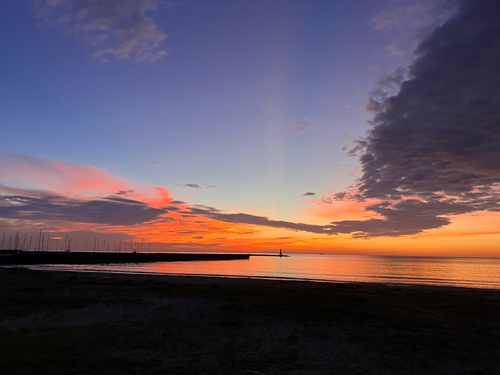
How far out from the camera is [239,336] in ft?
53.7

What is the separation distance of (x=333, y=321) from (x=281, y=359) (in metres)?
6.94

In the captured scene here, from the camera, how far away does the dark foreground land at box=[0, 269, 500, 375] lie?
1199 cm

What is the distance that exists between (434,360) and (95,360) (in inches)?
542

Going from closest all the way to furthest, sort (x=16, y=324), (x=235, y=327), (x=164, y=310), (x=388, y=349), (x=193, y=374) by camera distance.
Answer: (x=193, y=374), (x=388, y=349), (x=16, y=324), (x=235, y=327), (x=164, y=310)

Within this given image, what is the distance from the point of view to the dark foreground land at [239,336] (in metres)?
12.0

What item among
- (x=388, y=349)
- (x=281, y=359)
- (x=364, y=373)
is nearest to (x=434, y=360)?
(x=388, y=349)

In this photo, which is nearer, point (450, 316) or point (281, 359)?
point (281, 359)

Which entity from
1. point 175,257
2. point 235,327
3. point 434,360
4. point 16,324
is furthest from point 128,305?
point 175,257

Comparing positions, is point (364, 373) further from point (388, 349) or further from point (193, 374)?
point (193, 374)

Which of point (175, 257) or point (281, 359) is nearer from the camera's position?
point (281, 359)

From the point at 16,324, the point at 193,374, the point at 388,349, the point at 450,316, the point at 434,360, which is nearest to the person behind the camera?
the point at 193,374

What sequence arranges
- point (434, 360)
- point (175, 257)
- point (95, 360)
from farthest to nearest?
point (175, 257) < point (434, 360) < point (95, 360)

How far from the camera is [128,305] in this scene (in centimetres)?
2266

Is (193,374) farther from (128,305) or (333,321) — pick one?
(128,305)
